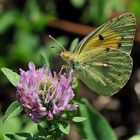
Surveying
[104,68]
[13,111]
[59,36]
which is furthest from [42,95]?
[59,36]

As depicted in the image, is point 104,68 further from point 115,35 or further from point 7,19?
point 7,19

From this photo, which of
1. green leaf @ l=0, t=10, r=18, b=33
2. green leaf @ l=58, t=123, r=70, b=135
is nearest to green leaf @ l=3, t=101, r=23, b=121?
green leaf @ l=58, t=123, r=70, b=135

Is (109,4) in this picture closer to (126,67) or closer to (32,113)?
(126,67)

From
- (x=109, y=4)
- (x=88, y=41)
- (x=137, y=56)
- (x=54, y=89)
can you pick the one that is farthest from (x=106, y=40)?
(x=137, y=56)

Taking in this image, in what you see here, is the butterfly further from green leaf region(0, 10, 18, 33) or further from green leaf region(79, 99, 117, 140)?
green leaf region(0, 10, 18, 33)

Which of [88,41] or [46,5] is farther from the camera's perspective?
[46,5]

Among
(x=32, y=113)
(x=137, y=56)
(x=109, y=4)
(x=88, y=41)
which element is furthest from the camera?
(x=137, y=56)
